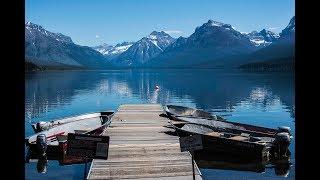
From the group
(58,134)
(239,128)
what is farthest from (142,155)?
(239,128)

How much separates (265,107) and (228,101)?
454 inches

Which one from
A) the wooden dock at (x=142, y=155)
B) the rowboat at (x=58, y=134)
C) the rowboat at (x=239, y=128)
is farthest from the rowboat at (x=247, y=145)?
the rowboat at (x=58, y=134)

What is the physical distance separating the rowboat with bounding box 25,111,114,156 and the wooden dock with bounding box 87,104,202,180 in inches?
82.4

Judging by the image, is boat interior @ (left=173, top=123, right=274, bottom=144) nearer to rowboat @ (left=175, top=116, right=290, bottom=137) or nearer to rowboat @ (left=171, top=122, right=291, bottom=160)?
rowboat @ (left=171, top=122, right=291, bottom=160)

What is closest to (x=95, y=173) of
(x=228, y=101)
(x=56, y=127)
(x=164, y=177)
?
(x=164, y=177)

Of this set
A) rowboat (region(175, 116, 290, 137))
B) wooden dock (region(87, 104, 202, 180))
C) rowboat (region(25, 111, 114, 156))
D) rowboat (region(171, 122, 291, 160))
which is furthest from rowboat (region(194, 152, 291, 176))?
rowboat (region(25, 111, 114, 156))

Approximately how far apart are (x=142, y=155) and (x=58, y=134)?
979 centimetres

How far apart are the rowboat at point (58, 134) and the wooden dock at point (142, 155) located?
82.4 inches

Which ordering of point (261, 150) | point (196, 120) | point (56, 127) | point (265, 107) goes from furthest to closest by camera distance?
1. point (265, 107)
2. point (196, 120)
3. point (56, 127)
4. point (261, 150)

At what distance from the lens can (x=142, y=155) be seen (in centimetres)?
2220

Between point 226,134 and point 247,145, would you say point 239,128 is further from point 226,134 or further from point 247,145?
point 247,145

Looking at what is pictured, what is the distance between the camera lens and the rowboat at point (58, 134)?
84.6 ft
